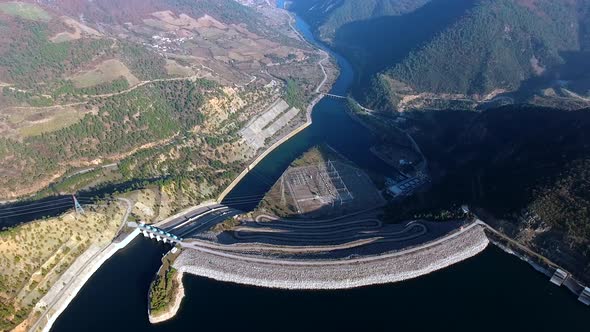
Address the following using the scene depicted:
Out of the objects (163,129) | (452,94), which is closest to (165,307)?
(163,129)

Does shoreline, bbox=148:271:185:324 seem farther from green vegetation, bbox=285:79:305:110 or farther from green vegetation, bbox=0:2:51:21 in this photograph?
green vegetation, bbox=0:2:51:21

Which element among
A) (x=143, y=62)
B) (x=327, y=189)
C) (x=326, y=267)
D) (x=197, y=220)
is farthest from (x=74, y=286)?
(x=143, y=62)

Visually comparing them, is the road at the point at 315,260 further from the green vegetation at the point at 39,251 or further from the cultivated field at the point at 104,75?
the cultivated field at the point at 104,75

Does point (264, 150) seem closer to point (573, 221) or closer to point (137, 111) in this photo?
point (137, 111)

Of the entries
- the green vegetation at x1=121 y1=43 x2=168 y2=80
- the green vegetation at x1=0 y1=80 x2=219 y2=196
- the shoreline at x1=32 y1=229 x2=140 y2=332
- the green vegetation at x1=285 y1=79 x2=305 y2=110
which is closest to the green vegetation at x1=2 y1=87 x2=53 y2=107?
the green vegetation at x1=0 y1=80 x2=219 y2=196

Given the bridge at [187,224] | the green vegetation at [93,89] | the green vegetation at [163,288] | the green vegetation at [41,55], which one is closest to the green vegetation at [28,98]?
the green vegetation at [93,89]

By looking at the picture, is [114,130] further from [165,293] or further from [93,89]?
[165,293]
